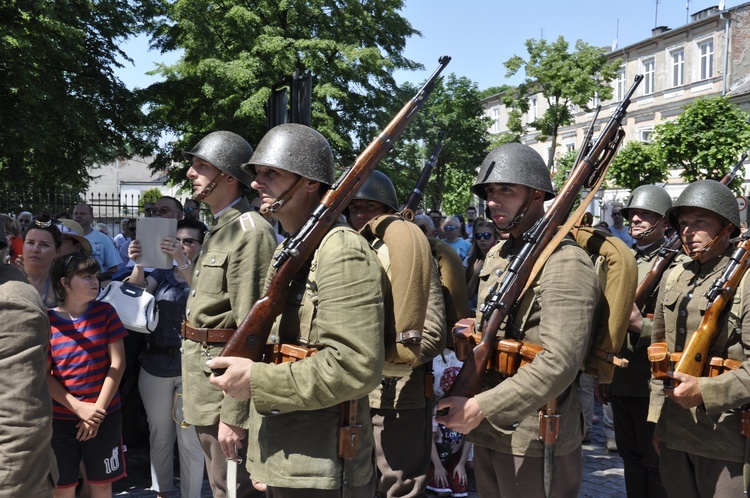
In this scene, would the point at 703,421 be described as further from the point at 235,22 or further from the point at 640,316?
the point at 235,22

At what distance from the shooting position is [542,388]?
289 cm

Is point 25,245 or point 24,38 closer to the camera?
point 25,245

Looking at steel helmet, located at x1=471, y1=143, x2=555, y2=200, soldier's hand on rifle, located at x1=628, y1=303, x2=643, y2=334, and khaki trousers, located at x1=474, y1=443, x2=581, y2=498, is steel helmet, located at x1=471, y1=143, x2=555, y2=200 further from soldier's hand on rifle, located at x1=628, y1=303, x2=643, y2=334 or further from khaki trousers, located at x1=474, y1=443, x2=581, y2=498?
soldier's hand on rifle, located at x1=628, y1=303, x2=643, y2=334

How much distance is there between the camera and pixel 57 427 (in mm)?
4656

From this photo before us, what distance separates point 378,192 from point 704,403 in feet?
7.45

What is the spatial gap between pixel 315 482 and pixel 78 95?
699 inches

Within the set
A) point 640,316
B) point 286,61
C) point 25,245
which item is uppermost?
point 286,61

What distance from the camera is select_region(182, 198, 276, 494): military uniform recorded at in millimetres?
3838

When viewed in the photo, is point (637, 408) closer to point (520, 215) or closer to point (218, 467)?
point (520, 215)

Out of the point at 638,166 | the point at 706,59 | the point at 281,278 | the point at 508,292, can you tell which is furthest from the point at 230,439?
the point at 706,59

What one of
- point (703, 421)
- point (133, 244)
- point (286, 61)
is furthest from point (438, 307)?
point (286, 61)

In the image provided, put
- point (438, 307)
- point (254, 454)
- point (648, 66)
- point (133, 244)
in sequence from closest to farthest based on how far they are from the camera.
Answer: point (254, 454), point (438, 307), point (133, 244), point (648, 66)

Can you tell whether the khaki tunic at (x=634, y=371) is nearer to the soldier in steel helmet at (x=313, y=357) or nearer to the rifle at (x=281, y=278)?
the soldier in steel helmet at (x=313, y=357)

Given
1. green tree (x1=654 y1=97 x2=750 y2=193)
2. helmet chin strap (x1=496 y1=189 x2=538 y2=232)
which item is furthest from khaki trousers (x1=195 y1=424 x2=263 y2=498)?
green tree (x1=654 y1=97 x2=750 y2=193)
